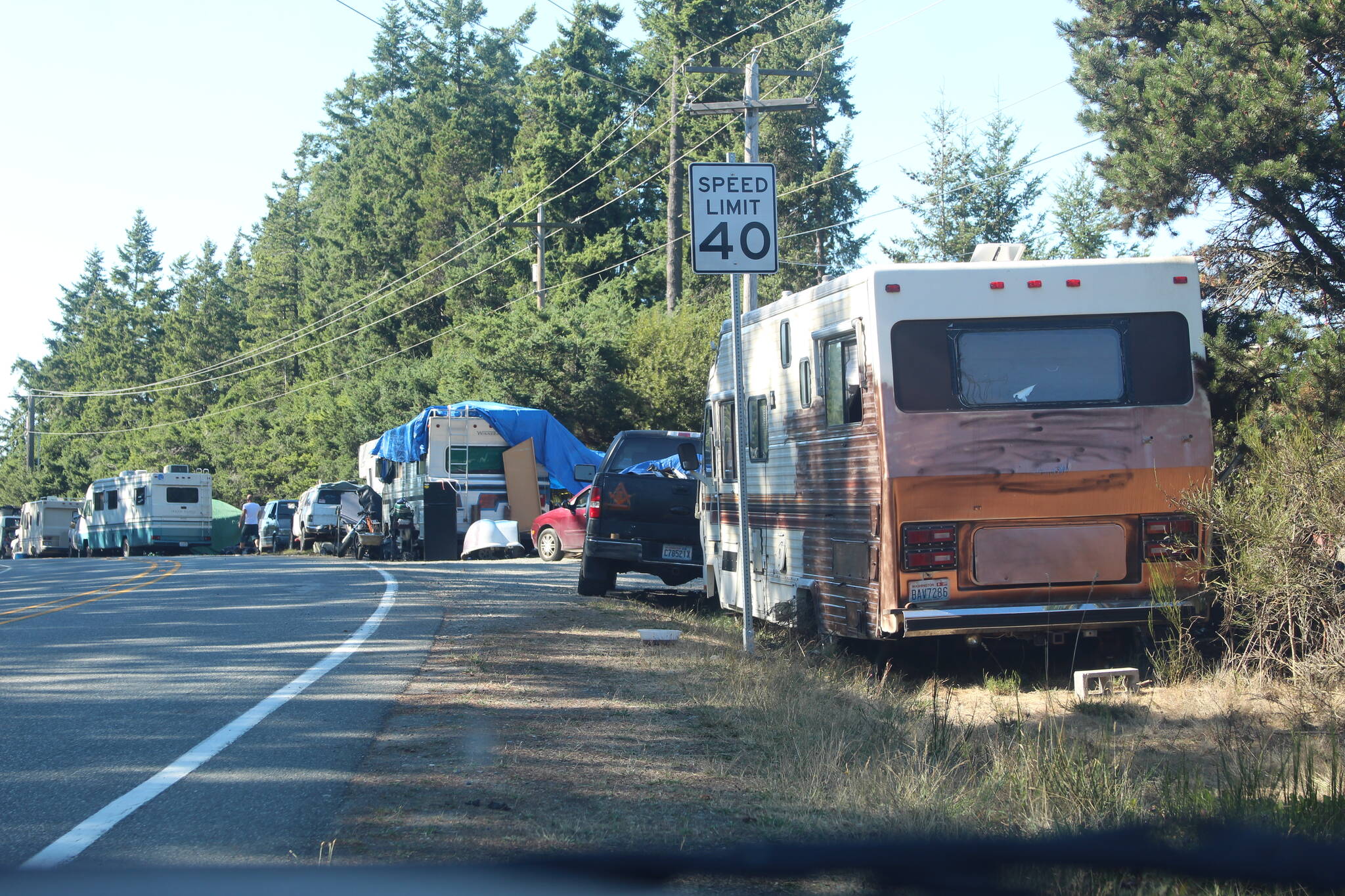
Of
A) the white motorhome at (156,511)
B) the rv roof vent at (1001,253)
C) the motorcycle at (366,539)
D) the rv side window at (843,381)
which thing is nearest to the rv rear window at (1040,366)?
the rv side window at (843,381)

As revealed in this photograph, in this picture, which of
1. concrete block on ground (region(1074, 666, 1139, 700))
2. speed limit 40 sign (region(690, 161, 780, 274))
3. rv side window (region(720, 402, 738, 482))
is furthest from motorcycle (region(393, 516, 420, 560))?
concrete block on ground (region(1074, 666, 1139, 700))

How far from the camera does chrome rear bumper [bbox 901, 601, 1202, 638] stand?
8477 millimetres

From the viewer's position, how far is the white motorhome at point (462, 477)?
85.4 feet

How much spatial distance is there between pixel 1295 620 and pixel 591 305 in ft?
120

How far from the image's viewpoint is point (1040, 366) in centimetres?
886

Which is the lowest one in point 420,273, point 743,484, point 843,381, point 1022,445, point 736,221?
point 743,484

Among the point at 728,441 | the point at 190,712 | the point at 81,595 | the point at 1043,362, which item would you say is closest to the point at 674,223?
the point at 81,595

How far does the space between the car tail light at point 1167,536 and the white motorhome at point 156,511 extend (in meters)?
41.1

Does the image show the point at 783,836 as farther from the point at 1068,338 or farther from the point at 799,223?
the point at 799,223

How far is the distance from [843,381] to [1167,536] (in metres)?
2.55

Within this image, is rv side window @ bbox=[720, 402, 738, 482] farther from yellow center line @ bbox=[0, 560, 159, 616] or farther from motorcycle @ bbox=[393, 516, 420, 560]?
motorcycle @ bbox=[393, 516, 420, 560]

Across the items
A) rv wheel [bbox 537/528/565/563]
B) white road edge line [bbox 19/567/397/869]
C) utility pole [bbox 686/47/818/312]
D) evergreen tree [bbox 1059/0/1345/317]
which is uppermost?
utility pole [bbox 686/47/818/312]

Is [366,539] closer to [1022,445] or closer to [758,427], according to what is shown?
[758,427]

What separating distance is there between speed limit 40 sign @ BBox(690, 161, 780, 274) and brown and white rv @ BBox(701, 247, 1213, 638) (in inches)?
29.6
